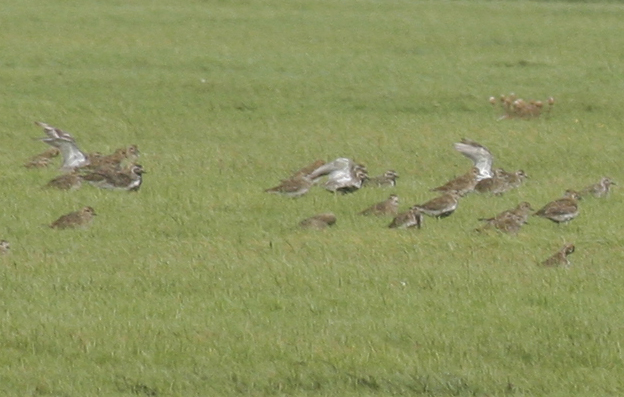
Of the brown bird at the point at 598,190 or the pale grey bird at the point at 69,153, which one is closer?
the brown bird at the point at 598,190

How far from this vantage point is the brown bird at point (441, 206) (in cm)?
1519

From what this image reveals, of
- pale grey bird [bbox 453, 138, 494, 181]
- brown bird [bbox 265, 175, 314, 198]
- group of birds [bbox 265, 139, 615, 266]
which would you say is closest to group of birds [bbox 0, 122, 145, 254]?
brown bird [bbox 265, 175, 314, 198]

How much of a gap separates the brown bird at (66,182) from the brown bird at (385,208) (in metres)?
3.63

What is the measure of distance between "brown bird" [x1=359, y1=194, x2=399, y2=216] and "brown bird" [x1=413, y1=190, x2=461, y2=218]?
13.5 inches

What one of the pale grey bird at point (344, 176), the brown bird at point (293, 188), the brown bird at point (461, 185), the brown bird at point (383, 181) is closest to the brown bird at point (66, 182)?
the brown bird at point (293, 188)

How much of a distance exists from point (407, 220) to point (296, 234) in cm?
123

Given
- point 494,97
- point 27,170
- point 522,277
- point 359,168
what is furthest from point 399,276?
point 494,97

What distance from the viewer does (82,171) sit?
17812 mm

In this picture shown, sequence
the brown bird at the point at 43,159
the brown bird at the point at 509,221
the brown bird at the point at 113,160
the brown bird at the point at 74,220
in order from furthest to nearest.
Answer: the brown bird at the point at 43,159, the brown bird at the point at 113,160, the brown bird at the point at 509,221, the brown bird at the point at 74,220

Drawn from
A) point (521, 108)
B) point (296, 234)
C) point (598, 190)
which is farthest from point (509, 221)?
point (521, 108)

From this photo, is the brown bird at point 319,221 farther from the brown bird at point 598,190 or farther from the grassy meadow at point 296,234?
the brown bird at point 598,190

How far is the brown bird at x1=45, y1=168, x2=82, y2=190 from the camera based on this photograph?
54.9ft

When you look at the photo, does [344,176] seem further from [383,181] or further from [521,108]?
[521,108]

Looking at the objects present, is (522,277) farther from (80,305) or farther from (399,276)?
(80,305)
